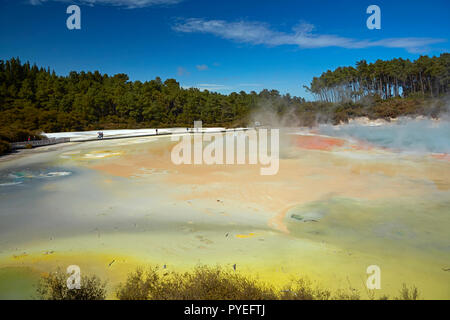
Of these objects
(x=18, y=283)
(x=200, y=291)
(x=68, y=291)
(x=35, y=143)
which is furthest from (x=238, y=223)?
(x=35, y=143)

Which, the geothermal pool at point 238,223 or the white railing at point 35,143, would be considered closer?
the geothermal pool at point 238,223

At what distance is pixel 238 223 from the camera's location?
885cm

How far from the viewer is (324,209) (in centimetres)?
989

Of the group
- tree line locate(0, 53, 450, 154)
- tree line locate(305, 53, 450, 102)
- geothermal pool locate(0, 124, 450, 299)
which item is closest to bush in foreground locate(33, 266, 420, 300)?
geothermal pool locate(0, 124, 450, 299)

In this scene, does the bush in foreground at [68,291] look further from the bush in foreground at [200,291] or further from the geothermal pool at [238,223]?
the geothermal pool at [238,223]

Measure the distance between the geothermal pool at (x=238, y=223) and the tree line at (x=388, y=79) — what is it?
4993 cm

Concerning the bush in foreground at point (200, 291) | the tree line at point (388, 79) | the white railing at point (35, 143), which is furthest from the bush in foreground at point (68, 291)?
the tree line at point (388, 79)

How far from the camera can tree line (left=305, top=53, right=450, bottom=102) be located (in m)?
55.1

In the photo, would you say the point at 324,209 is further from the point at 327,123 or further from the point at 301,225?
the point at 327,123

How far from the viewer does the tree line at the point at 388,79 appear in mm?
55097

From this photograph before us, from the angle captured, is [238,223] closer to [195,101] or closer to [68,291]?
[68,291]

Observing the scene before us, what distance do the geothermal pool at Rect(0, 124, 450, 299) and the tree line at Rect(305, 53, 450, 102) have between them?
1966 inches

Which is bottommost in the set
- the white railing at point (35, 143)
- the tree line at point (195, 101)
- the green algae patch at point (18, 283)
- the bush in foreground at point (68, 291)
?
the green algae patch at point (18, 283)

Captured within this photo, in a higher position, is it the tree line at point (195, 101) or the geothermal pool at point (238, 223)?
the tree line at point (195, 101)
